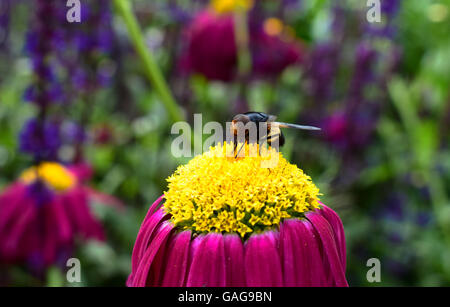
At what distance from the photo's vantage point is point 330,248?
0.52m

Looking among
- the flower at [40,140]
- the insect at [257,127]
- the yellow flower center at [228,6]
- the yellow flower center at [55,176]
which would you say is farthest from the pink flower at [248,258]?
the yellow flower center at [228,6]

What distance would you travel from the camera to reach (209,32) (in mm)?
1758

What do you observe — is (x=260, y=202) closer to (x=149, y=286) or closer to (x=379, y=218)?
(x=149, y=286)

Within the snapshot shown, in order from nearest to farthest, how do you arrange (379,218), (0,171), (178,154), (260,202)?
1. (260,202)
2. (178,154)
3. (379,218)
4. (0,171)

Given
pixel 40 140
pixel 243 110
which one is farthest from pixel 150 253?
pixel 243 110

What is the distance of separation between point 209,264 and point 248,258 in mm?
38

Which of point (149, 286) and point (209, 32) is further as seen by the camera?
point (209, 32)

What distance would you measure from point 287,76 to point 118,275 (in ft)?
3.35

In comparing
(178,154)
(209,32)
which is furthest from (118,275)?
(209,32)

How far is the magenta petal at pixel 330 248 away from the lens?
0.51m

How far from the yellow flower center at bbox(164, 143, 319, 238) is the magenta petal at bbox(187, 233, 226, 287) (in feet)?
0.05

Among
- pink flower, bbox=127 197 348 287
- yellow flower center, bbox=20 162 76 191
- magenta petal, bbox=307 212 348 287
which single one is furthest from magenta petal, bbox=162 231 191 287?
yellow flower center, bbox=20 162 76 191

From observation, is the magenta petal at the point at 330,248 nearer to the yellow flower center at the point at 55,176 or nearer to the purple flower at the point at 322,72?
the yellow flower center at the point at 55,176

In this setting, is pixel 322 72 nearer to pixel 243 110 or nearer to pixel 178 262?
pixel 243 110
